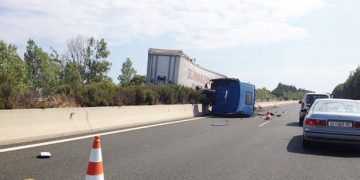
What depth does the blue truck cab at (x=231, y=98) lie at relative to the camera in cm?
2945

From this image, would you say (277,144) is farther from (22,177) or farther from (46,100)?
(22,177)

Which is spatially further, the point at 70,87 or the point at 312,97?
the point at 312,97

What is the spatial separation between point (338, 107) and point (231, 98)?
16.6 m

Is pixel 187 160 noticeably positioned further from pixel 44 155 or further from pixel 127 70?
pixel 127 70

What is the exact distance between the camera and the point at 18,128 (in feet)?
37.4

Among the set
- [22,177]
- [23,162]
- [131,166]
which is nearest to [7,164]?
[23,162]

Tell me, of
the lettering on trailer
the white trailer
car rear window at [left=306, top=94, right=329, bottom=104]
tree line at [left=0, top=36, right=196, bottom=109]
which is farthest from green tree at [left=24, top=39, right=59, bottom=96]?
car rear window at [left=306, top=94, right=329, bottom=104]

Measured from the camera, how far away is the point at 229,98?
29781mm

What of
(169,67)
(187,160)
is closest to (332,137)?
(187,160)

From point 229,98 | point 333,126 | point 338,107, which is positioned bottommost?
point 333,126

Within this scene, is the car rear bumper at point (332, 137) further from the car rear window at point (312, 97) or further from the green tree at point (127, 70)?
the green tree at point (127, 70)

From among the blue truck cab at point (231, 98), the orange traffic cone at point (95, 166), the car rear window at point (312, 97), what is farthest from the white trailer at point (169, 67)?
the orange traffic cone at point (95, 166)

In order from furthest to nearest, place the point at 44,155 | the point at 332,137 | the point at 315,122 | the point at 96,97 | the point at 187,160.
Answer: the point at 96,97 < the point at 315,122 < the point at 332,137 < the point at 187,160 < the point at 44,155

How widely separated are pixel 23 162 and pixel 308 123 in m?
6.99
